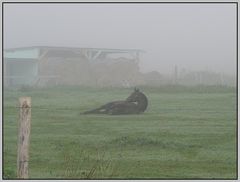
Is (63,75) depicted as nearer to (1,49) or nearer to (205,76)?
(1,49)

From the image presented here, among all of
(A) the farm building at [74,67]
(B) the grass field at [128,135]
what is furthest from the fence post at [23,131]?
(A) the farm building at [74,67]

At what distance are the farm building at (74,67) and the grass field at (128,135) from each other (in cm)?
24

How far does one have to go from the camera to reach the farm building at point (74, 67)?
34.0ft

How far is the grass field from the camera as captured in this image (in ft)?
25.2

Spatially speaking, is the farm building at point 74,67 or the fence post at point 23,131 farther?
the farm building at point 74,67

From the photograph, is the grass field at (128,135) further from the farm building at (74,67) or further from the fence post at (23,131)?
the fence post at (23,131)

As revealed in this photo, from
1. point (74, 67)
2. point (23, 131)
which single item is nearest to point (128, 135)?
point (74, 67)

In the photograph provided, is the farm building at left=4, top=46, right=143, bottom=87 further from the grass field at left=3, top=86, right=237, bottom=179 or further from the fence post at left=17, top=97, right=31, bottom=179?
the fence post at left=17, top=97, right=31, bottom=179

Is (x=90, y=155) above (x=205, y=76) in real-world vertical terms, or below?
below

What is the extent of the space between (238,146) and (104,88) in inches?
128

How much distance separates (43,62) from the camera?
10.5m

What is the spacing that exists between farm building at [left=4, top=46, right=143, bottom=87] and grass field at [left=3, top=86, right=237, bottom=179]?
0.78 feet

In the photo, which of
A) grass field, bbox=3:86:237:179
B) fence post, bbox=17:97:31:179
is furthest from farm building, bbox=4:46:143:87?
fence post, bbox=17:97:31:179

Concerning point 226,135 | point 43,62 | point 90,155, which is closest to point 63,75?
point 43,62
